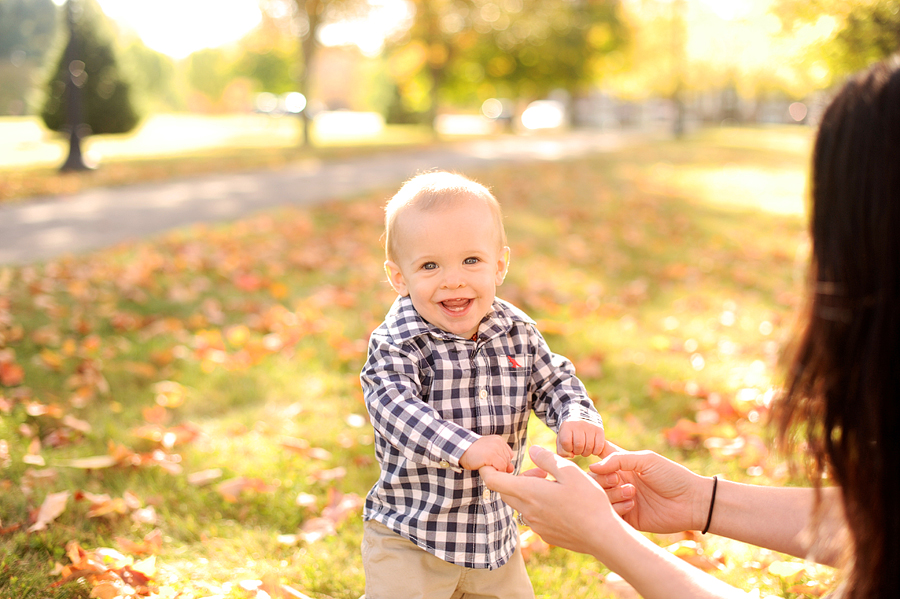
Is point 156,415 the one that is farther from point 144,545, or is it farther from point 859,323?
point 859,323

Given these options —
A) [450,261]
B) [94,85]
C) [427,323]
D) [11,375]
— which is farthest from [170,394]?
[94,85]

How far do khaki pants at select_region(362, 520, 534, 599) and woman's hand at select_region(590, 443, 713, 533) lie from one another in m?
0.41

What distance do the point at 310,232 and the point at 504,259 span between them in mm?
6051

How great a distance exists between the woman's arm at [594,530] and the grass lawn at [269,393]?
33 cm

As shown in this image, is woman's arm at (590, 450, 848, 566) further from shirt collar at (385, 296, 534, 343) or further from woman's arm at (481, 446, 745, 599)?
shirt collar at (385, 296, 534, 343)

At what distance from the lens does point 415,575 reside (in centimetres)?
191

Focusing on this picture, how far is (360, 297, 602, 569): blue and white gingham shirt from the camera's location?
1.84m

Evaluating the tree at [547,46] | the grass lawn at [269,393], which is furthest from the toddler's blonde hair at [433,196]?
the tree at [547,46]

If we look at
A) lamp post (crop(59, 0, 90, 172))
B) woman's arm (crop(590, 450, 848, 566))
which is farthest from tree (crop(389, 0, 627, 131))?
woman's arm (crop(590, 450, 848, 566))

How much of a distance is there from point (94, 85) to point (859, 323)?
22.0 meters

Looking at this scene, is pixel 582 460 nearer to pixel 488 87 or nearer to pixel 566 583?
pixel 566 583

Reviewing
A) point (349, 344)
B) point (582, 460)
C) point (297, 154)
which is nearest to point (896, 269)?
point (582, 460)

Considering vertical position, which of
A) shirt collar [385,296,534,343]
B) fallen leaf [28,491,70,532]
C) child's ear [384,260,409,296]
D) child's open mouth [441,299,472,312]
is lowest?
fallen leaf [28,491,70,532]

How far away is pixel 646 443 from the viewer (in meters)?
3.23
